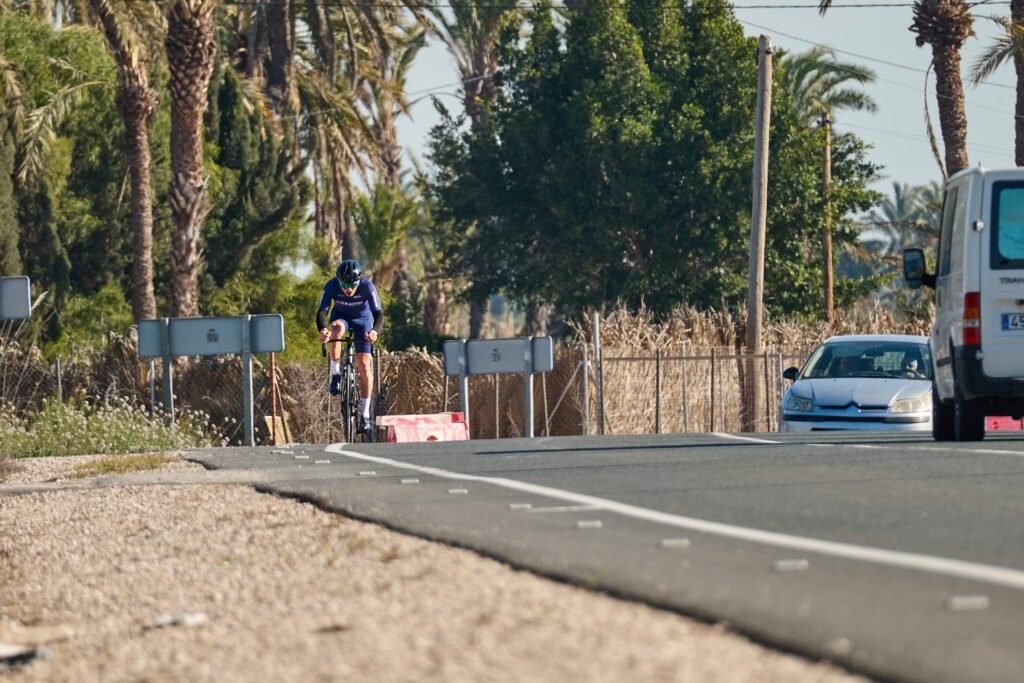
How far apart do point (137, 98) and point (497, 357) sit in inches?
407

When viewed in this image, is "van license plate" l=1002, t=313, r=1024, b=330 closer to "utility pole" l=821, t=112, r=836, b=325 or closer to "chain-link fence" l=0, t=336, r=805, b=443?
"chain-link fence" l=0, t=336, r=805, b=443

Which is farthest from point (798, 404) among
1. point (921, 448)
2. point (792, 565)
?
point (792, 565)

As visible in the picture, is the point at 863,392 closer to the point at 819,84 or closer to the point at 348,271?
the point at 348,271

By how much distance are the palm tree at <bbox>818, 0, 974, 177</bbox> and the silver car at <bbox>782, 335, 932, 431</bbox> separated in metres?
18.3

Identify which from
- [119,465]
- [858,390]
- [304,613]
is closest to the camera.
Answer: [304,613]

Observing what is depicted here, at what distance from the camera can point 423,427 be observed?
895 inches

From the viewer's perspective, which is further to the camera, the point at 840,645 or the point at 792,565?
the point at 792,565

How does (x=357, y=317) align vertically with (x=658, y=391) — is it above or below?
above

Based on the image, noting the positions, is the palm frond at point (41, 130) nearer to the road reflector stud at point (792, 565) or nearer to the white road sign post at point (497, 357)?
the white road sign post at point (497, 357)

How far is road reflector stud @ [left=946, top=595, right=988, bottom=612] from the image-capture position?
5.67 metres

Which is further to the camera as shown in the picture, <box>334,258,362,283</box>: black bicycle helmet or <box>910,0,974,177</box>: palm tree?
<box>910,0,974,177</box>: palm tree

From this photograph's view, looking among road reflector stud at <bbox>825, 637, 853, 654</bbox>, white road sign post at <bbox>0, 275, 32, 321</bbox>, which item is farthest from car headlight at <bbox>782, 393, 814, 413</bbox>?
road reflector stud at <bbox>825, 637, 853, 654</bbox>

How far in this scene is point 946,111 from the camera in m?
38.1

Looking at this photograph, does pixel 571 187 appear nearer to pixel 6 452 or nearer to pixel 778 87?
pixel 778 87
